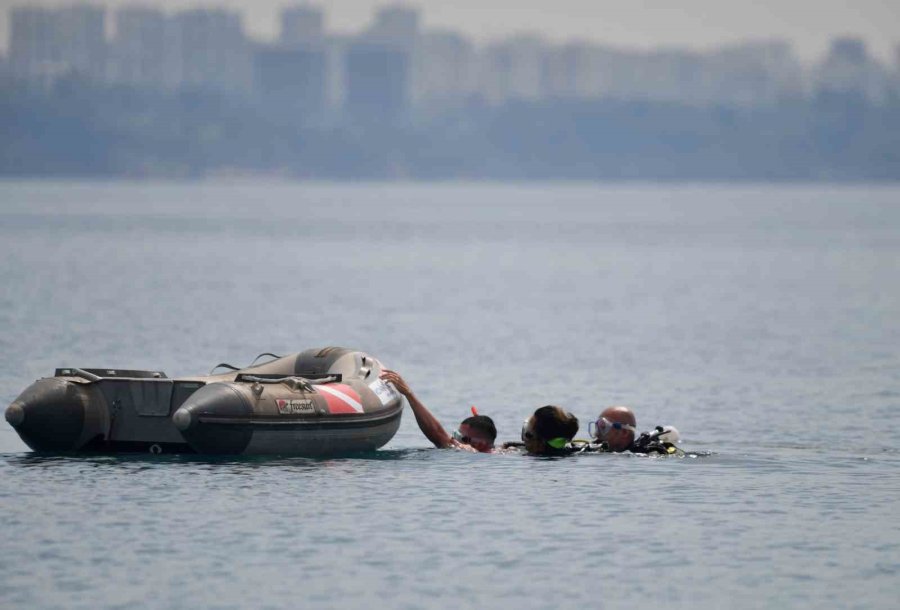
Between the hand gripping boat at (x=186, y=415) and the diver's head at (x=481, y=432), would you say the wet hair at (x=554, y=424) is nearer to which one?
the diver's head at (x=481, y=432)

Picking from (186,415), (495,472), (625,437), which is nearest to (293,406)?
(186,415)

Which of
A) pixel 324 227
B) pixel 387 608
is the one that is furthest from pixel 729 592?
pixel 324 227

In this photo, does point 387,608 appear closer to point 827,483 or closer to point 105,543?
point 105,543

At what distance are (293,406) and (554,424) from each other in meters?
3.04

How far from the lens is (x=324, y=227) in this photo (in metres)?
152

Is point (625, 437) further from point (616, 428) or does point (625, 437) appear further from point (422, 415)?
point (422, 415)

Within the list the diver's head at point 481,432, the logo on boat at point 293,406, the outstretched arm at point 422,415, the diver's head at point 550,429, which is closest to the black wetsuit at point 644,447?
the diver's head at point 550,429

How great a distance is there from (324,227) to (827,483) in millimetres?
134354

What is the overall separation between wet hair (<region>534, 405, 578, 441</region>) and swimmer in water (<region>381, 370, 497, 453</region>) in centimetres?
67

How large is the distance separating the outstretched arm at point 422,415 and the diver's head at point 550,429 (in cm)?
104

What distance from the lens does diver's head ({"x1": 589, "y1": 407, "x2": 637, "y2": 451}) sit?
65.8 feet

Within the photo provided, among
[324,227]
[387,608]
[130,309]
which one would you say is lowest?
[387,608]

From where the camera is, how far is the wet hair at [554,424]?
778 inches

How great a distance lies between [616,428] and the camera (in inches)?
789
